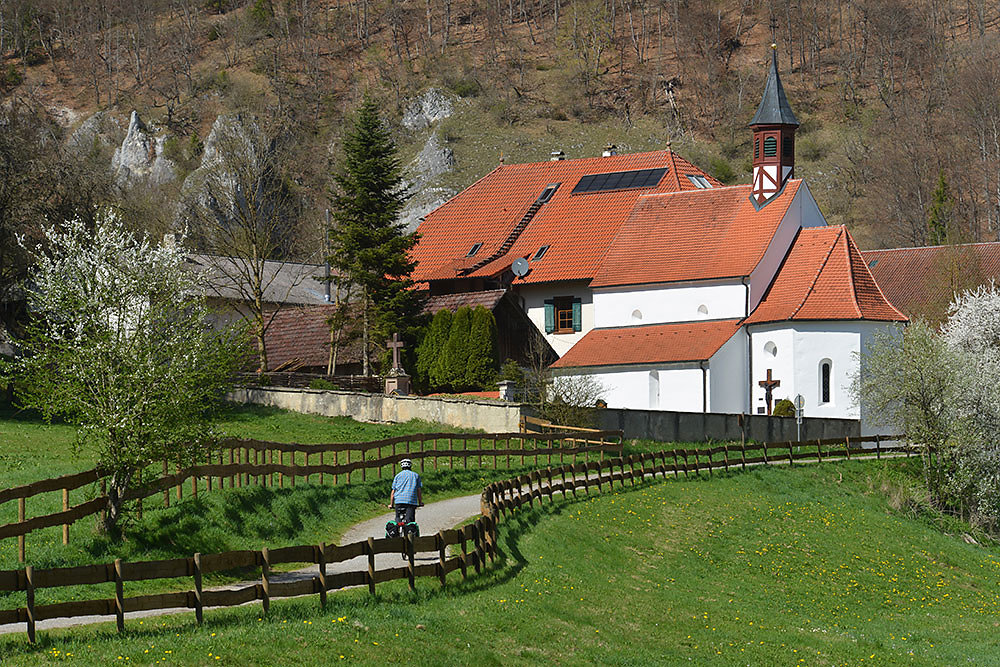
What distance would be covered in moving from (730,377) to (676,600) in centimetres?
2679

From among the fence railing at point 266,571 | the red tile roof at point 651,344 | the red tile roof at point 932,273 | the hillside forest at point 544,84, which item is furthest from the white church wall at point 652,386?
the hillside forest at point 544,84

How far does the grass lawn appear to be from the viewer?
1627 centimetres

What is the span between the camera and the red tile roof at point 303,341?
54.6 metres

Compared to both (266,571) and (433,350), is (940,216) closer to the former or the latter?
(433,350)

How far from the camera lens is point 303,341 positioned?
184 feet

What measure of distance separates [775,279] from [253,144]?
100 feet

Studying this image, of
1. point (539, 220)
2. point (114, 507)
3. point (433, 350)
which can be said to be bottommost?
point (114, 507)

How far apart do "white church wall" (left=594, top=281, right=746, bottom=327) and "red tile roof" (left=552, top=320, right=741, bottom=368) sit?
1.34 feet

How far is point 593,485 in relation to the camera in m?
32.6

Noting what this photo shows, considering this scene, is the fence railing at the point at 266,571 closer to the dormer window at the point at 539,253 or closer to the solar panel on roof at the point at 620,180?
the dormer window at the point at 539,253

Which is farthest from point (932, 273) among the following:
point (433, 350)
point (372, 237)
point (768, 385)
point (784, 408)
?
point (372, 237)

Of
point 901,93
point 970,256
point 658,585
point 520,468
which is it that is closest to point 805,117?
point 901,93

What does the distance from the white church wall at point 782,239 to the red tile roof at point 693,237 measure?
277 millimetres

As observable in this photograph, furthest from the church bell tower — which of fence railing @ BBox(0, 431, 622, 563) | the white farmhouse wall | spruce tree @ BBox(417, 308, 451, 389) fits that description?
fence railing @ BBox(0, 431, 622, 563)
